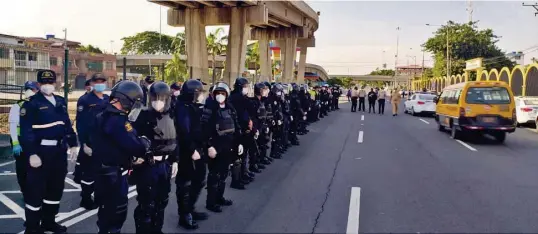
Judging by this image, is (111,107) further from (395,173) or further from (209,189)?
(395,173)

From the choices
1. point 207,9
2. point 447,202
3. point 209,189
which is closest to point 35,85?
point 209,189

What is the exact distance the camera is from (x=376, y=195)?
7.47m

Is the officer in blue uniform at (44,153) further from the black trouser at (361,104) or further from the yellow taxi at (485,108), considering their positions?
the black trouser at (361,104)

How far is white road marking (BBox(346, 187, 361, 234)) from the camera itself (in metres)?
5.74

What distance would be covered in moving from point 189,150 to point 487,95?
10.9 meters

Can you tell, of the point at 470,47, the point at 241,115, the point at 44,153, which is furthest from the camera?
the point at 470,47

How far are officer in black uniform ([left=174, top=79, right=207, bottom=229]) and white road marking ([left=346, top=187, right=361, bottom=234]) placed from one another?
1889 millimetres

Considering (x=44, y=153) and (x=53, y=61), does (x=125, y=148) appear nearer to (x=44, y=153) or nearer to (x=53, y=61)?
(x=44, y=153)

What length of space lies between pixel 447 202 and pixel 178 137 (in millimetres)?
4107

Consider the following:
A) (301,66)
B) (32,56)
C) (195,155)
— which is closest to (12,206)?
(195,155)

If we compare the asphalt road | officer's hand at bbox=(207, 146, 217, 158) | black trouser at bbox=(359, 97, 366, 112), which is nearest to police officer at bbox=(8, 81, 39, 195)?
the asphalt road

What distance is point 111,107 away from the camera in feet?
15.0

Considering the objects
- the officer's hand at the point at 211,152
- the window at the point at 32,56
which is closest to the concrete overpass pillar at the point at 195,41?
the window at the point at 32,56

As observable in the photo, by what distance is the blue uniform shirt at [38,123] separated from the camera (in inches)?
214
